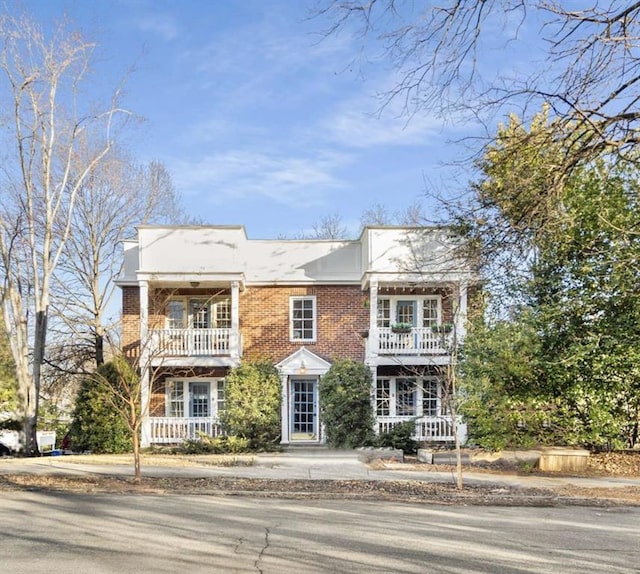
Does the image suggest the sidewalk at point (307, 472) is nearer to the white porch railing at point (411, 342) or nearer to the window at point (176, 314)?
the white porch railing at point (411, 342)

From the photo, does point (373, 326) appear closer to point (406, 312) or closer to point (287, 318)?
point (406, 312)

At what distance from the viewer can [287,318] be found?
21.4 m

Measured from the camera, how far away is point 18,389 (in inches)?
772

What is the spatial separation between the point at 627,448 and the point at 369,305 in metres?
8.53

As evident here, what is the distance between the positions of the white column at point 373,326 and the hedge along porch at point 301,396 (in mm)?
1460

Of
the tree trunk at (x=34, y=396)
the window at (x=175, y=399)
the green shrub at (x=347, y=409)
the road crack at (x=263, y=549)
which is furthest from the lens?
the window at (x=175, y=399)

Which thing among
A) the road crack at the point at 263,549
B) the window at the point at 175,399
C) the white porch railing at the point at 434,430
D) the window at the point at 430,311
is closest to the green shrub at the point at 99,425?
the window at the point at 175,399

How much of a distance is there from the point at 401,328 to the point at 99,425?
946cm

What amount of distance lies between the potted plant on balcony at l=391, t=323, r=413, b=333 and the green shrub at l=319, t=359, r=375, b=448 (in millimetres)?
1995

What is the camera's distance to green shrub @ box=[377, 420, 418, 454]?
18219mm

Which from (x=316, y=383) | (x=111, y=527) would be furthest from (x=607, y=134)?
(x=316, y=383)

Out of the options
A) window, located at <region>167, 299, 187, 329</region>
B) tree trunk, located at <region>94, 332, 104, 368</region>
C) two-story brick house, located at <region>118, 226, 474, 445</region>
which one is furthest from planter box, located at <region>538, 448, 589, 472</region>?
tree trunk, located at <region>94, 332, 104, 368</region>

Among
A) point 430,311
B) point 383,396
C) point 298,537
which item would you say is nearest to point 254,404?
point 383,396

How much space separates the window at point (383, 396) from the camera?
21016mm
